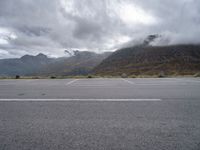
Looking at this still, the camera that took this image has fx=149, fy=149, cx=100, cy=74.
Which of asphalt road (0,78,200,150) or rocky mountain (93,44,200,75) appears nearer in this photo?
asphalt road (0,78,200,150)

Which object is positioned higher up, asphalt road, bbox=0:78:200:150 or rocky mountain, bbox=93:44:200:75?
rocky mountain, bbox=93:44:200:75

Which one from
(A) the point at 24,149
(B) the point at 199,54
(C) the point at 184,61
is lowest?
(A) the point at 24,149

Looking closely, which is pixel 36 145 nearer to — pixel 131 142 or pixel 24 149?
pixel 24 149

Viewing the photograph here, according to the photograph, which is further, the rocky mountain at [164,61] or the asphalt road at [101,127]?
the rocky mountain at [164,61]

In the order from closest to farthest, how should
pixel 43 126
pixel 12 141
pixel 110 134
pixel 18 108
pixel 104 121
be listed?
pixel 12 141 < pixel 110 134 < pixel 43 126 < pixel 104 121 < pixel 18 108

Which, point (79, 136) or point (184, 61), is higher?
point (184, 61)

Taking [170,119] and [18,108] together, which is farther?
[18,108]

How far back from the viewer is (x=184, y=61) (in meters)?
122

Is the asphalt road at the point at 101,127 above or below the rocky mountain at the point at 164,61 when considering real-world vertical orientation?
below

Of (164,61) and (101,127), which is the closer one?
(101,127)

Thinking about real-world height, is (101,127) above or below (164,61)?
below

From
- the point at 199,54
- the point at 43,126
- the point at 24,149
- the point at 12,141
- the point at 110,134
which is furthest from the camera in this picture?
the point at 199,54

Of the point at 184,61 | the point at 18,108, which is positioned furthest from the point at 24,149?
the point at 184,61

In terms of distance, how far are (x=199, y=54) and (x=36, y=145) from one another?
→ 174 m
